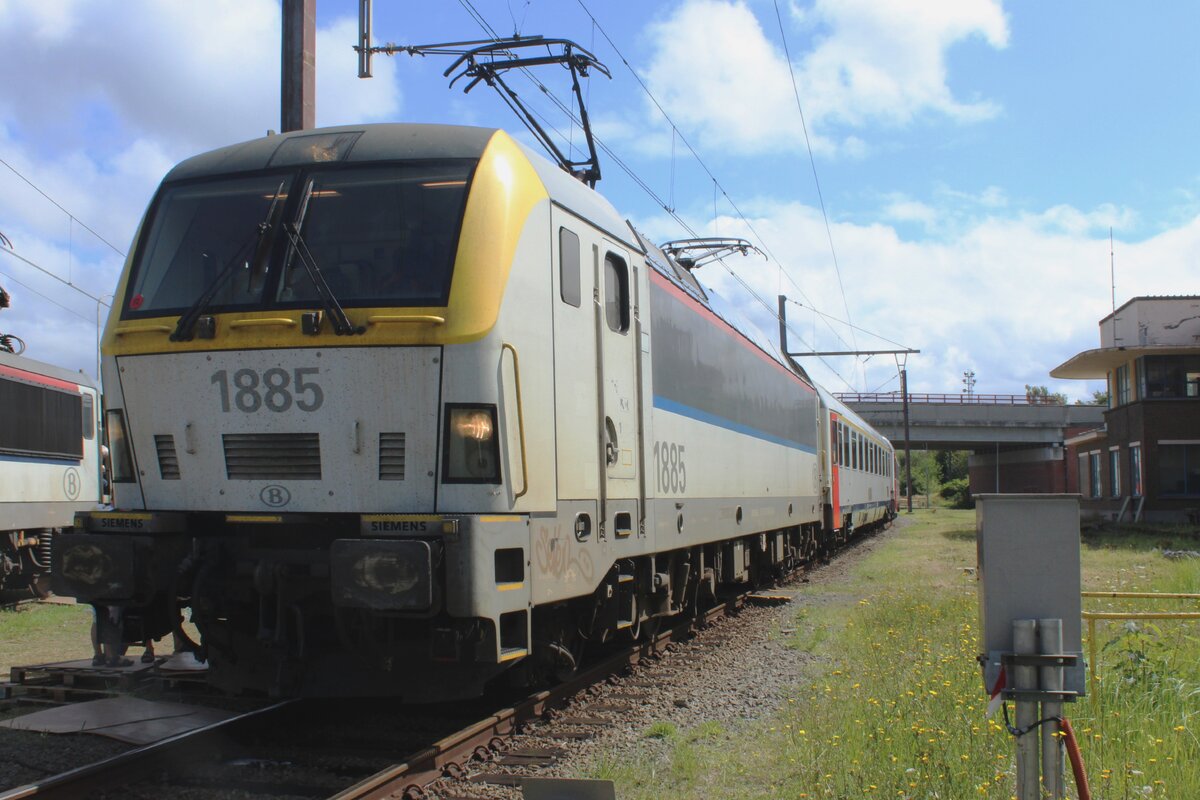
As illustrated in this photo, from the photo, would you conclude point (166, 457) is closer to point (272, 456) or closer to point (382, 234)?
point (272, 456)

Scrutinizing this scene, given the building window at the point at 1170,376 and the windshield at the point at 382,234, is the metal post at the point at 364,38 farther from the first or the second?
the building window at the point at 1170,376

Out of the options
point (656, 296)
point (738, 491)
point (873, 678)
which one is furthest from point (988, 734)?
point (738, 491)

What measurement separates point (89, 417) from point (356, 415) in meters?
11.9

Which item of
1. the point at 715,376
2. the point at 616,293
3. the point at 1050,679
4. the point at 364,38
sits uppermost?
the point at 364,38

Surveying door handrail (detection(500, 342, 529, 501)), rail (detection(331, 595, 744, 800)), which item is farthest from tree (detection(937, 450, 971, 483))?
door handrail (detection(500, 342, 529, 501))

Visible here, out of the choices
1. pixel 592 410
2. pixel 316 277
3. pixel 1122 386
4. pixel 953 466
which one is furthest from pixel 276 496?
pixel 953 466

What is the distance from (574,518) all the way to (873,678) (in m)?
2.91

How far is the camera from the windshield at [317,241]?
569 cm

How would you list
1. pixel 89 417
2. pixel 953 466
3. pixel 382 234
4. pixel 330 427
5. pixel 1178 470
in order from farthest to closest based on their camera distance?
pixel 953 466, pixel 1178 470, pixel 89 417, pixel 382 234, pixel 330 427

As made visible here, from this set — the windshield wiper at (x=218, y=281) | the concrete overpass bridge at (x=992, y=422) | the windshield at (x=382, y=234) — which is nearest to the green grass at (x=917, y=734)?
the windshield at (x=382, y=234)

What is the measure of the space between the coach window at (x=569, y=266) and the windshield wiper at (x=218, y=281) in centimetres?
168

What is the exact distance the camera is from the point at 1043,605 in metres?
3.74

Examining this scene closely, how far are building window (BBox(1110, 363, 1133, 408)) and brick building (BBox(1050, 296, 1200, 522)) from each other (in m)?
0.03

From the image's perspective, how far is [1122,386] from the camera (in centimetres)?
3272
